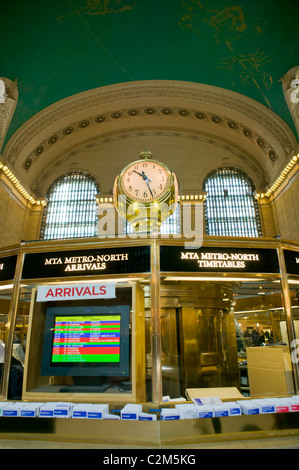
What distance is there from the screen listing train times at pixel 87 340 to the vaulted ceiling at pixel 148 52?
12.2 metres

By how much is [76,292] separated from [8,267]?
789 mm

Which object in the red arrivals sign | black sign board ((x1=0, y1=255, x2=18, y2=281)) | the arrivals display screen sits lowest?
the arrivals display screen

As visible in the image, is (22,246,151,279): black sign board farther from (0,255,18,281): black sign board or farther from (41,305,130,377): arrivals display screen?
(41,305,130,377): arrivals display screen

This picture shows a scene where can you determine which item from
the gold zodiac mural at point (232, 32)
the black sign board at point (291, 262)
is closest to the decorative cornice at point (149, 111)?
the gold zodiac mural at point (232, 32)

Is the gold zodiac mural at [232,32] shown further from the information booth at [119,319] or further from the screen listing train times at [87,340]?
the screen listing train times at [87,340]

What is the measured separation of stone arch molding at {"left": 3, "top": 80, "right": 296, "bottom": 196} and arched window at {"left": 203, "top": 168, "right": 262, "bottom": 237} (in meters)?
1.20

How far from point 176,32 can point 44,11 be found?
5.14 m

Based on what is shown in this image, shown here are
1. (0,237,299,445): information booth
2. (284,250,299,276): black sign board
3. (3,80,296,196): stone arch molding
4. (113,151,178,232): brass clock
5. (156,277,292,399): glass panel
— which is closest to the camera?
(0,237,299,445): information booth

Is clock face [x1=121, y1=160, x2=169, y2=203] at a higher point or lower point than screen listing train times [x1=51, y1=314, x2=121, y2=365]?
higher

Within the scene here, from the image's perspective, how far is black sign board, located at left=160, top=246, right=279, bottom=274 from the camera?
2.49 metres

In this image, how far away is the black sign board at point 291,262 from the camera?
2.68m

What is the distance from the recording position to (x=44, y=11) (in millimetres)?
10055

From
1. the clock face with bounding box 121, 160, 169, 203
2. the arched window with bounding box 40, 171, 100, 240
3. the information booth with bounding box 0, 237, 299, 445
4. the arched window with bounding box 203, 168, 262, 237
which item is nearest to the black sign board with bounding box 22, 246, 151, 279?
the information booth with bounding box 0, 237, 299, 445

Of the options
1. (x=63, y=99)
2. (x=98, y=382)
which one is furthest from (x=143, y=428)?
(x=63, y=99)
